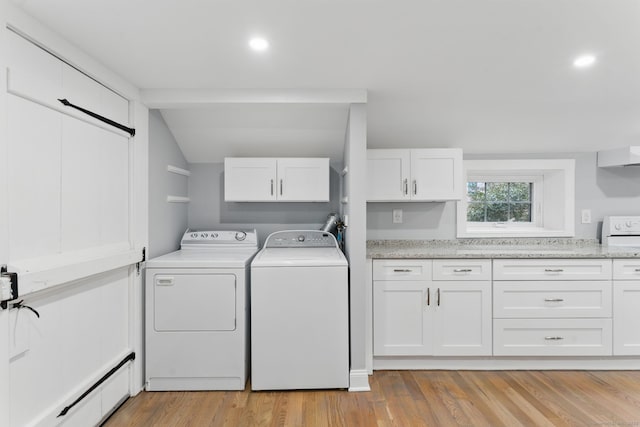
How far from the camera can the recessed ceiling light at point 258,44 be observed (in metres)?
1.51

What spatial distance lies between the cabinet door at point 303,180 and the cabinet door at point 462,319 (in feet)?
3.83

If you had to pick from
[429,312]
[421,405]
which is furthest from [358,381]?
[429,312]

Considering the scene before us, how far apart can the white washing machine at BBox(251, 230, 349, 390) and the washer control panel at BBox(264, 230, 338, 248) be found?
0.71 meters

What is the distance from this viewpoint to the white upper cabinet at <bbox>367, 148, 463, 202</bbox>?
2629 mm

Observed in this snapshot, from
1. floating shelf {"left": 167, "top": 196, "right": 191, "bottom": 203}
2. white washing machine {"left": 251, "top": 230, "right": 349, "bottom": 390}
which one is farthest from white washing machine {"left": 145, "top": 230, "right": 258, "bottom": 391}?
floating shelf {"left": 167, "top": 196, "right": 191, "bottom": 203}

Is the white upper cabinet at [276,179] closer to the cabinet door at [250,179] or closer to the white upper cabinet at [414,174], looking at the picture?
the cabinet door at [250,179]

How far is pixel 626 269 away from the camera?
236 centimetres

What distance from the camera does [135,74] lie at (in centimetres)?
188

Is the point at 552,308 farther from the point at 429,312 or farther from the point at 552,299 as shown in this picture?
the point at 429,312

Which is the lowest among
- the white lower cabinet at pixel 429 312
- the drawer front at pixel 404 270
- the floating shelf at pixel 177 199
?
the white lower cabinet at pixel 429 312

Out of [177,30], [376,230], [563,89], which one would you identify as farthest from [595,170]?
[177,30]

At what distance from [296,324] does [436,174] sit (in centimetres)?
158

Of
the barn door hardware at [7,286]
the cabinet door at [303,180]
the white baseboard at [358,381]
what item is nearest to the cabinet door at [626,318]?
the white baseboard at [358,381]

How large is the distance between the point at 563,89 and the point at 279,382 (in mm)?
2542
